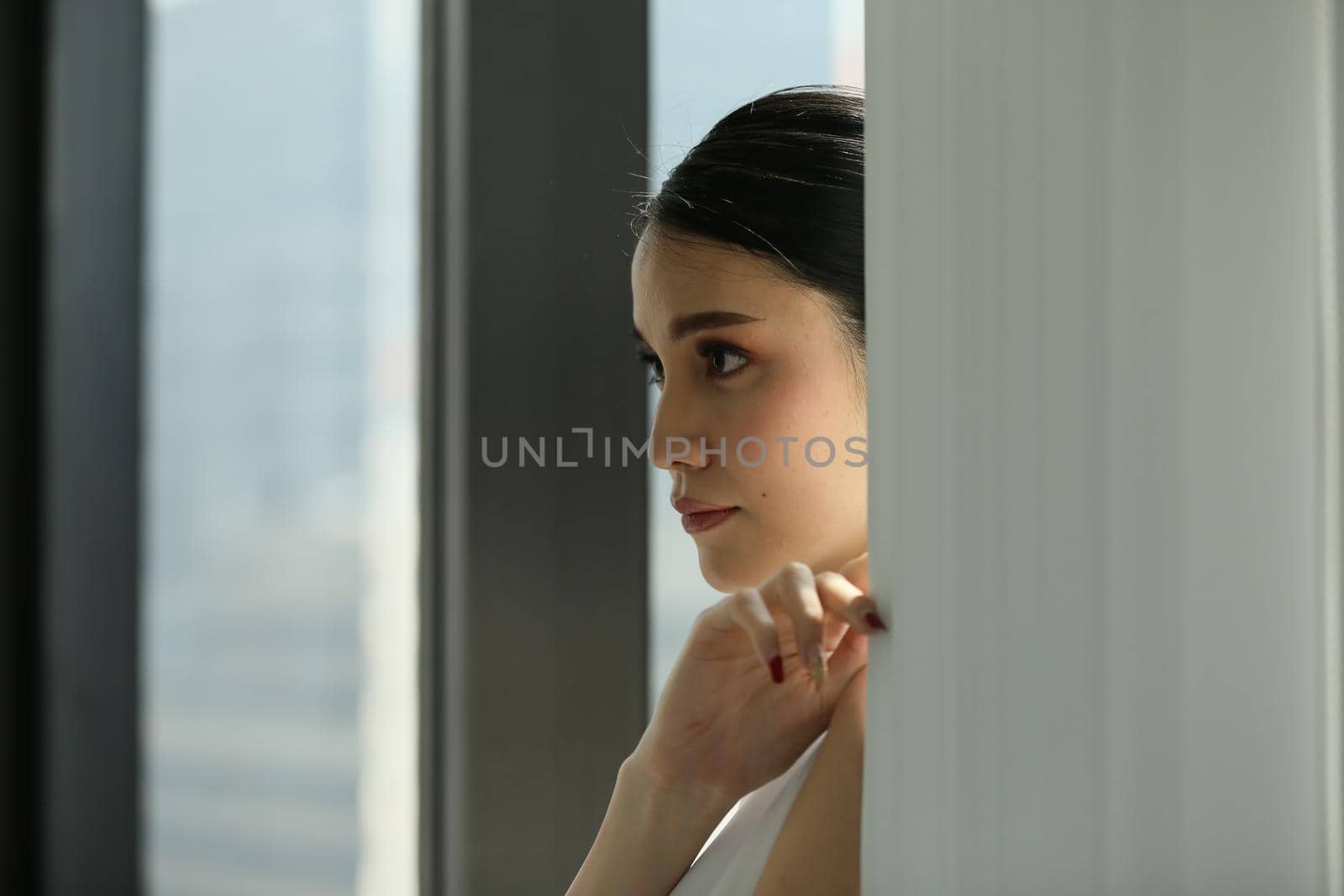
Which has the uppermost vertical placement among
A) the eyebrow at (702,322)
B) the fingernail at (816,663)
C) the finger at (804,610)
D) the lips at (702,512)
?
the eyebrow at (702,322)

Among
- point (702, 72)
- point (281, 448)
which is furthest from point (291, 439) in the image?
point (702, 72)

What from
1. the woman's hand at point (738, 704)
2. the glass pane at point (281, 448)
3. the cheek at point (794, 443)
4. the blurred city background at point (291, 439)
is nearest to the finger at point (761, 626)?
the woman's hand at point (738, 704)

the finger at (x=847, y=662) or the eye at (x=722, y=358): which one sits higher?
the eye at (x=722, y=358)

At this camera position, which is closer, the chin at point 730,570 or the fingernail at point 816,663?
the fingernail at point 816,663

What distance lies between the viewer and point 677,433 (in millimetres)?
623

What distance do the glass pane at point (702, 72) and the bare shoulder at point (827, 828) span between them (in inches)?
20.2

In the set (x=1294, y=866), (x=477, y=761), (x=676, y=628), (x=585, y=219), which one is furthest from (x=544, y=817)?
(x=1294, y=866)

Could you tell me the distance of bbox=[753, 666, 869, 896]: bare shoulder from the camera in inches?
19.0

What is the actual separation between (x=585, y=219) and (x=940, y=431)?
0.86 meters

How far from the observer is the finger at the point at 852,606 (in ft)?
1.20

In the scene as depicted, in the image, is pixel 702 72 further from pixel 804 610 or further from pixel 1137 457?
pixel 1137 457

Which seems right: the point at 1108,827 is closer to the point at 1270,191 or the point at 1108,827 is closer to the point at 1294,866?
the point at 1294,866

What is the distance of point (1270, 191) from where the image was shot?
0.87 ft

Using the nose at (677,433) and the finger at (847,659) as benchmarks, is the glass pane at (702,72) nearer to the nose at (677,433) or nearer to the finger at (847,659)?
the nose at (677,433)
